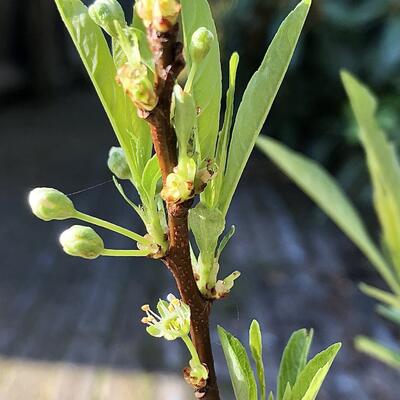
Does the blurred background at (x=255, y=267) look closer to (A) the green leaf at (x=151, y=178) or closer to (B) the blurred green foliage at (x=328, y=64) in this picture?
(B) the blurred green foliage at (x=328, y=64)

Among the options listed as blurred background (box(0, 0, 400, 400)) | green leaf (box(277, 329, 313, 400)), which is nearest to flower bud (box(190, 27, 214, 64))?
green leaf (box(277, 329, 313, 400))

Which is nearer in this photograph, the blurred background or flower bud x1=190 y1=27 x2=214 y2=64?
flower bud x1=190 y1=27 x2=214 y2=64

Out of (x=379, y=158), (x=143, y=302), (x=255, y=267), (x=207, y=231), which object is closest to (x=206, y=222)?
(x=207, y=231)

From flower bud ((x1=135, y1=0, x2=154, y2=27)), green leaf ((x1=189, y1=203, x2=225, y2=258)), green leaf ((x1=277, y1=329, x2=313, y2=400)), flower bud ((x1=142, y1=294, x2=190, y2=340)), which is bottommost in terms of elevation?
green leaf ((x1=277, y1=329, x2=313, y2=400))

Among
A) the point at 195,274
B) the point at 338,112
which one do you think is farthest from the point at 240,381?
the point at 338,112

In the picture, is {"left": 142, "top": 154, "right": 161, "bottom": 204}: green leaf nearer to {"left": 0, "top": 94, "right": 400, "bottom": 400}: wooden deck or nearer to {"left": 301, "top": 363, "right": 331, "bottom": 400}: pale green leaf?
{"left": 301, "top": 363, "right": 331, "bottom": 400}: pale green leaf

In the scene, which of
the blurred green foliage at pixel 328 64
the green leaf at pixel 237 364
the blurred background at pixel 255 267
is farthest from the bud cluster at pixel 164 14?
the blurred green foliage at pixel 328 64

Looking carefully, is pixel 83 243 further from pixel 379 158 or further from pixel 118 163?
pixel 379 158
